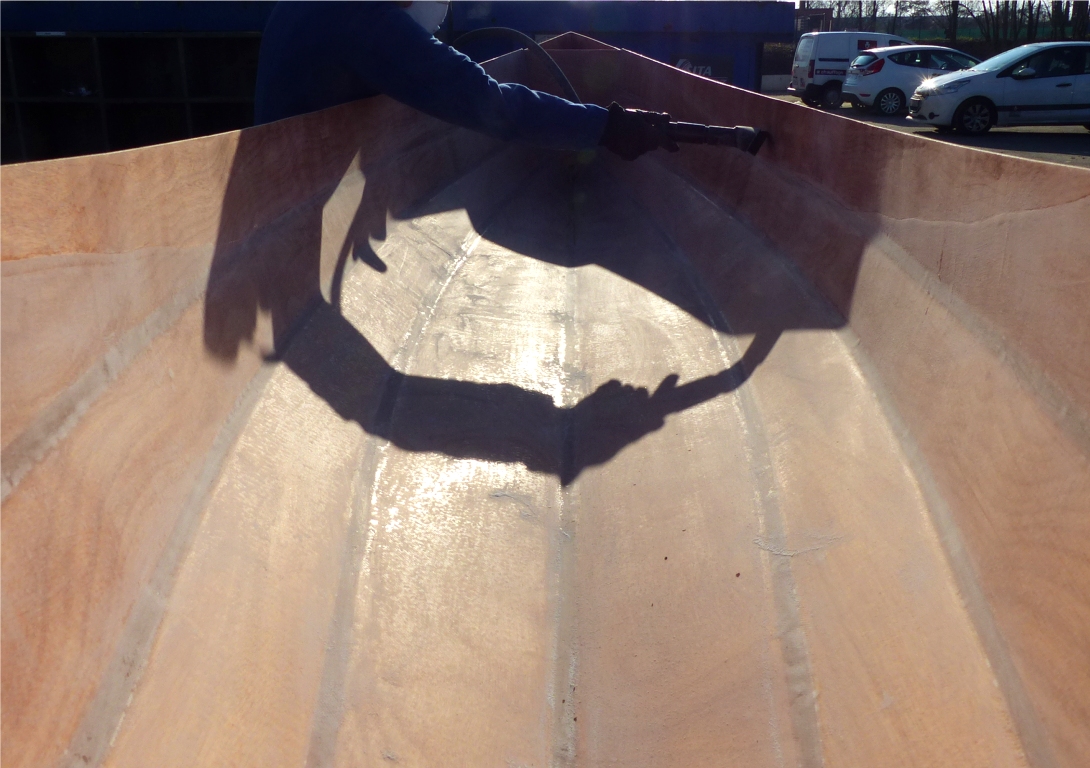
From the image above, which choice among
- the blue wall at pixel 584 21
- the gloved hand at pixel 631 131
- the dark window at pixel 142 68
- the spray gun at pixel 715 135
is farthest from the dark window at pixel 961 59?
the gloved hand at pixel 631 131

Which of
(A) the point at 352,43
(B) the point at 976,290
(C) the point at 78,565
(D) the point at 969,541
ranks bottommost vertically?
(D) the point at 969,541

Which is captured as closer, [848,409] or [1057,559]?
[1057,559]

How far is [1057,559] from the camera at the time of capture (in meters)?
1.36

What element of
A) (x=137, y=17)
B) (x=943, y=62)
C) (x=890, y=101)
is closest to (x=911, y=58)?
(x=943, y=62)

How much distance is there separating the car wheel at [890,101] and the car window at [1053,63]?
3875 millimetres

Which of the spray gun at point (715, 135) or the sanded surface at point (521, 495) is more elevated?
the spray gun at point (715, 135)

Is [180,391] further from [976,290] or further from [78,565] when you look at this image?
[976,290]

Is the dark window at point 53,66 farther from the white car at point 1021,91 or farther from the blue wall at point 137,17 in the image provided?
the white car at point 1021,91

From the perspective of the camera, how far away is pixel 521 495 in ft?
7.26

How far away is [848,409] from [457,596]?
103 centimetres

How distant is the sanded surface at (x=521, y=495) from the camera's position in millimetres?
1315

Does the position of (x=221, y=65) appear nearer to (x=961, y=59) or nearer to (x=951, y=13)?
(x=961, y=59)

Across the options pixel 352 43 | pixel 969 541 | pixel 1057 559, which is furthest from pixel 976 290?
pixel 352 43

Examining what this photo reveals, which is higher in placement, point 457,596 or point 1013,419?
point 1013,419
